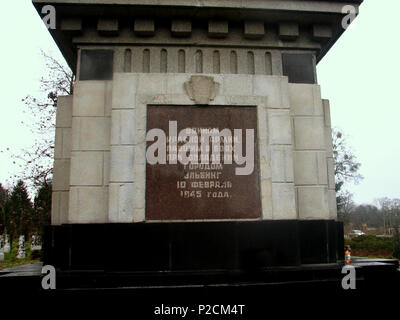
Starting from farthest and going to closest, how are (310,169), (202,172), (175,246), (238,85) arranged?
(310,169)
(238,85)
(202,172)
(175,246)

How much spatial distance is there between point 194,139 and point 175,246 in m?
1.87

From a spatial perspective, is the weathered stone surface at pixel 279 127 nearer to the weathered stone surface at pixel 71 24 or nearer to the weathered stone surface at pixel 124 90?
the weathered stone surface at pixel 124 90

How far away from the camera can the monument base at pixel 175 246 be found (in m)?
5.91

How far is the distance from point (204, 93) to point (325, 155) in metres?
2.57

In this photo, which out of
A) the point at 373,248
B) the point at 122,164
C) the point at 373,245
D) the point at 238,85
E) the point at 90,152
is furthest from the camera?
the point at 373,245

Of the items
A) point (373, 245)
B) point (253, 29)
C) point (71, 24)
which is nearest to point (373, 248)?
point (373, 245)

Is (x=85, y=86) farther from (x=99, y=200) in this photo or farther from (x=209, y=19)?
(x=209, y=19)

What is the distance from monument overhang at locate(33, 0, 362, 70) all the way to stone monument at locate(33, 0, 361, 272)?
3 centimetres

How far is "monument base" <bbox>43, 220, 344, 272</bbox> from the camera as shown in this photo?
5.91 m

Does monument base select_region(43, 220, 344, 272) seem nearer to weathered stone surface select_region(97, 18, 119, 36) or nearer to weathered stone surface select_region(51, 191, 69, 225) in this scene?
weathered stone surface select_region(51, 191, 69, 225)

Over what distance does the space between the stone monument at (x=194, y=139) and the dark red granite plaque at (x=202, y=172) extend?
18 millimetres

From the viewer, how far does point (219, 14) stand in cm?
689

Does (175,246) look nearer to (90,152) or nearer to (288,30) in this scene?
(90,152)

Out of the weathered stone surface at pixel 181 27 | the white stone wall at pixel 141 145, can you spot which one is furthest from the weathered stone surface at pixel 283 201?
the weathered stone surface at pixel 181 27
